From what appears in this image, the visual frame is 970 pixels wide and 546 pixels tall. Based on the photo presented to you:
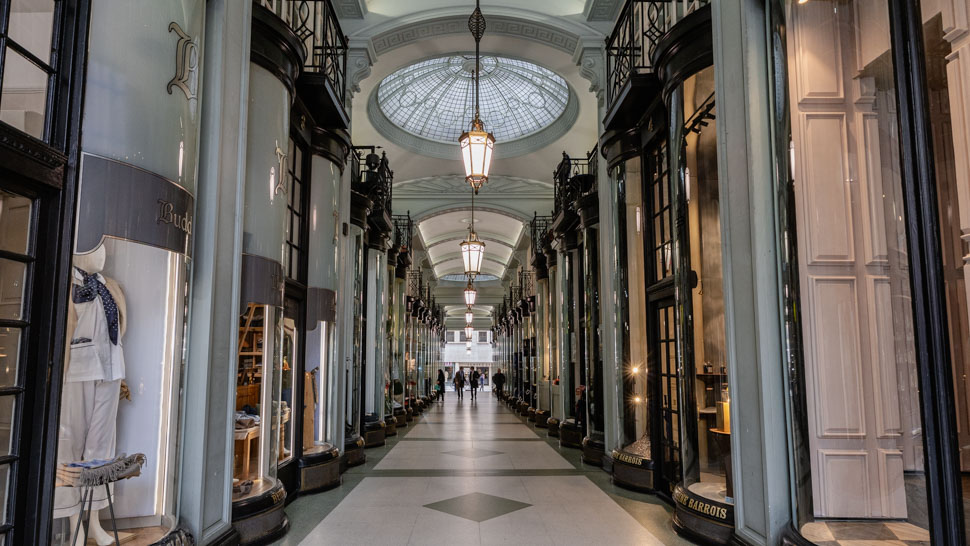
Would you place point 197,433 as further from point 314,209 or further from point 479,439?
point 479,439

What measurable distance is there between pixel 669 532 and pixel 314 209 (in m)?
4.61

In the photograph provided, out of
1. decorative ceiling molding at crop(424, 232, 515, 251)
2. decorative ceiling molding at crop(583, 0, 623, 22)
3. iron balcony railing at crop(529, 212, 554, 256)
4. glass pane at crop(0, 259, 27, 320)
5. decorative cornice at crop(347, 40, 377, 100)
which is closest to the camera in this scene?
glass pane at crop(0, 259, 27, 320)

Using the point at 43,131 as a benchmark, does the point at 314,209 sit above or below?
above

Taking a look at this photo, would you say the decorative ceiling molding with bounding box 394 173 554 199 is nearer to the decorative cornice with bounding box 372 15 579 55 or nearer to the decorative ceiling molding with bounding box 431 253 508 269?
the decorative cornice with bounding box 372 15 579 55

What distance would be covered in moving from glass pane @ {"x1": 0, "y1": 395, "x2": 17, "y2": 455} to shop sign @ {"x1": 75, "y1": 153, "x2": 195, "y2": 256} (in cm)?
67

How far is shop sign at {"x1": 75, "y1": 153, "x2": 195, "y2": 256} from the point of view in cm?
281

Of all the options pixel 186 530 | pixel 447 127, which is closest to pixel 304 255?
pixel 186 530

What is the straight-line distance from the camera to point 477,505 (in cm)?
600

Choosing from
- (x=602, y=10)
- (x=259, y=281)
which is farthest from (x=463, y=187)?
(x=259, y=281)

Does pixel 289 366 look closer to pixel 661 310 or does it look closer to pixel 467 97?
pixel 661 310

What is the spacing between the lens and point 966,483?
8.20ft

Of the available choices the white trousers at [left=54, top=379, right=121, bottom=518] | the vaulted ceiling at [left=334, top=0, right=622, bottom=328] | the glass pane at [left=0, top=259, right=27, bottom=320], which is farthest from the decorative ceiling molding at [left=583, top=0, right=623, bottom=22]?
the glass pane at [left=0, top=259, right=27, bottom=320]

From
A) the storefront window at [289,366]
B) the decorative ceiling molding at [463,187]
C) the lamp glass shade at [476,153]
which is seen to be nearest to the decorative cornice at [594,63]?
the lamp glass shade at [476,153]

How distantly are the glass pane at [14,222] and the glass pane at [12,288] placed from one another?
62 millimetres
